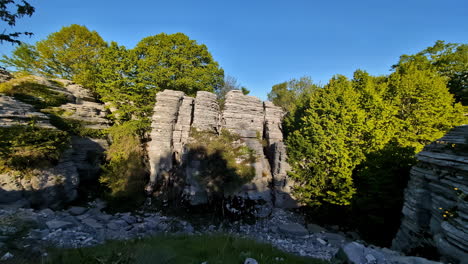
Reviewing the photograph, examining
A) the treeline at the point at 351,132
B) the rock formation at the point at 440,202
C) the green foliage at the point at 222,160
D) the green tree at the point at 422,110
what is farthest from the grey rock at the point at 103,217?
the green tree at the point at 422,110

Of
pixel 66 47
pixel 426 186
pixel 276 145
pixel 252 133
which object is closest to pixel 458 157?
pixel 426 186

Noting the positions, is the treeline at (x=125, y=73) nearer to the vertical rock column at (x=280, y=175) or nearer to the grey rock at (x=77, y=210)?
the grey rock at (x=77, y=210)

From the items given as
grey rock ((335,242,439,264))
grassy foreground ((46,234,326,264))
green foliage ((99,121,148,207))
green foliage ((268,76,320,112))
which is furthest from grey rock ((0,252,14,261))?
green foliage ((268,76,320,112))

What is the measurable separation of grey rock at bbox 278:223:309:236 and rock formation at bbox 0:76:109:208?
54.9 feet

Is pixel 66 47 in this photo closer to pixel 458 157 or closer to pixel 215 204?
pixel 215 204

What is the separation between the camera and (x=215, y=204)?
1412 cm

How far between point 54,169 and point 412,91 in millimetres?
29553

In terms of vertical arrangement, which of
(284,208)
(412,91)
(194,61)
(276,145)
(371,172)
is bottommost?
(284,208)

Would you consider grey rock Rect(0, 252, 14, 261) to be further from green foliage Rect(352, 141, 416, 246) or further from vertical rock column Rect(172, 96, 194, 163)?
green foliage Rect(352, 141, 416, 246)

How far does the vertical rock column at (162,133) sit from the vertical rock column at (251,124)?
5.61 m

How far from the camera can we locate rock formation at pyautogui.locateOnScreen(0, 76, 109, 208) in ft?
37.1

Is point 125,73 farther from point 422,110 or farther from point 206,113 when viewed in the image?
point 422,110

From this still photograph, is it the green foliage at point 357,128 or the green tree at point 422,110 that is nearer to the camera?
the green foliage at point 357,128

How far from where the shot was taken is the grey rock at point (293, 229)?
1153 centimetres
